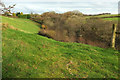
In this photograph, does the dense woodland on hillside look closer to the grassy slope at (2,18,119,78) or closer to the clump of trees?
the clump of trees

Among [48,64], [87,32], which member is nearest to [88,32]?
[87,32]

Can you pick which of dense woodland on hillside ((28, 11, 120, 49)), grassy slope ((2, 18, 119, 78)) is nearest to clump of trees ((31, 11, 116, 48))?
dense woodland on hillside ((28, 11, 120, 49))

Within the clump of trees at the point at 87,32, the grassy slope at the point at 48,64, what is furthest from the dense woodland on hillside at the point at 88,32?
the grassy slope at the point at 48,64

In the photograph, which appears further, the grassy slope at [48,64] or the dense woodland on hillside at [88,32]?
the dense woodland on hillside at [88,32]

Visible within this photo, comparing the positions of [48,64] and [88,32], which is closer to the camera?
[48,64]

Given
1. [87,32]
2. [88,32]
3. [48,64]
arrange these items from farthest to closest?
[87,32] < [88,32] < [48,64]

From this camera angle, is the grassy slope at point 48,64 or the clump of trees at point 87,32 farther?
the clump of trees at point 87,32

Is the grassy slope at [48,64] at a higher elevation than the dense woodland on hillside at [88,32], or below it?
below

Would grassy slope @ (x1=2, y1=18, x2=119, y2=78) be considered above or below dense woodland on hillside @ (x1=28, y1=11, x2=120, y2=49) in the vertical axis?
below

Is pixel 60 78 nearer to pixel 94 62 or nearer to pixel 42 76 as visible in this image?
pixel 42 76

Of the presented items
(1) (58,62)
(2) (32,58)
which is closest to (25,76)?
(2) (32,58)

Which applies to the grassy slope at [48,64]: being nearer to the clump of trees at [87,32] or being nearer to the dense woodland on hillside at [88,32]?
the dense woodland on hillside at [88,32]

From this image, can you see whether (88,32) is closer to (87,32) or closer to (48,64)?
(87,32)

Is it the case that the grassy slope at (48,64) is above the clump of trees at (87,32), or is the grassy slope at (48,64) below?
below
